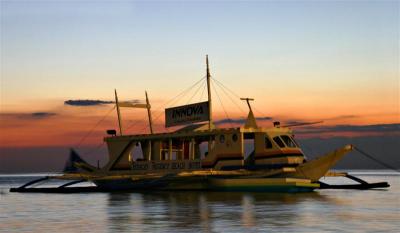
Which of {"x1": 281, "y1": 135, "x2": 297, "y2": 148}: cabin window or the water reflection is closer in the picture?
the water reflection

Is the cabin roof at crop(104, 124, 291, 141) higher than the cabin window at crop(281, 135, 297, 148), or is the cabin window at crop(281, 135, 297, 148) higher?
the cabin roof at crop(104, 124, 291, 141)

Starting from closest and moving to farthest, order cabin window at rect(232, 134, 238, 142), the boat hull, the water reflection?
the water reflection < the boat hull < cabin window at rect(232, 134, 238, 142)

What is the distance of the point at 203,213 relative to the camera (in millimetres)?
28734

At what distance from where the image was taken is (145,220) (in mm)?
26109

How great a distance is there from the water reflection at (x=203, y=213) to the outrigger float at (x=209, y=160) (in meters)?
3.97

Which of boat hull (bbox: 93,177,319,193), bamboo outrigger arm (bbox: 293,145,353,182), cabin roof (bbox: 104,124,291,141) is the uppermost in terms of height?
cabin roof (bbox: 104,124,291,141)

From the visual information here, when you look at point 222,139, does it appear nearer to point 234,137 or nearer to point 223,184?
point 234,137

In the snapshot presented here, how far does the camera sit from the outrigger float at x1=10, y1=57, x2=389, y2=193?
42750 millimetres

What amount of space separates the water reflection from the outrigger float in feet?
A: 13.0

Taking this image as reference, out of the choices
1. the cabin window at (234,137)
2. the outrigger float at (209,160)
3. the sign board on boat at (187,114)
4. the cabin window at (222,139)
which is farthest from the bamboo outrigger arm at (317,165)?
the sign board on boat at (187,114)

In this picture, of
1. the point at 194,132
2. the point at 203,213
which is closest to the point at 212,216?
the point at 203,213

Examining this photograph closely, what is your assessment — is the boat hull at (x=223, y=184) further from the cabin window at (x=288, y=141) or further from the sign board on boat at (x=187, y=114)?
the sign board on boat at (x=187, y=114)

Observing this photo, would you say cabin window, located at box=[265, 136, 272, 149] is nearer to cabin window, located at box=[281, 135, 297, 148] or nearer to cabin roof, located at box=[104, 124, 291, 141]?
cabin roof, located at box=[104, 124, 291, 141]

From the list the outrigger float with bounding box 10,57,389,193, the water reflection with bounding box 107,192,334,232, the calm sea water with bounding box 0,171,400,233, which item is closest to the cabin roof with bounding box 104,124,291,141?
the outrigger float with bounding box 10,57,389,193
